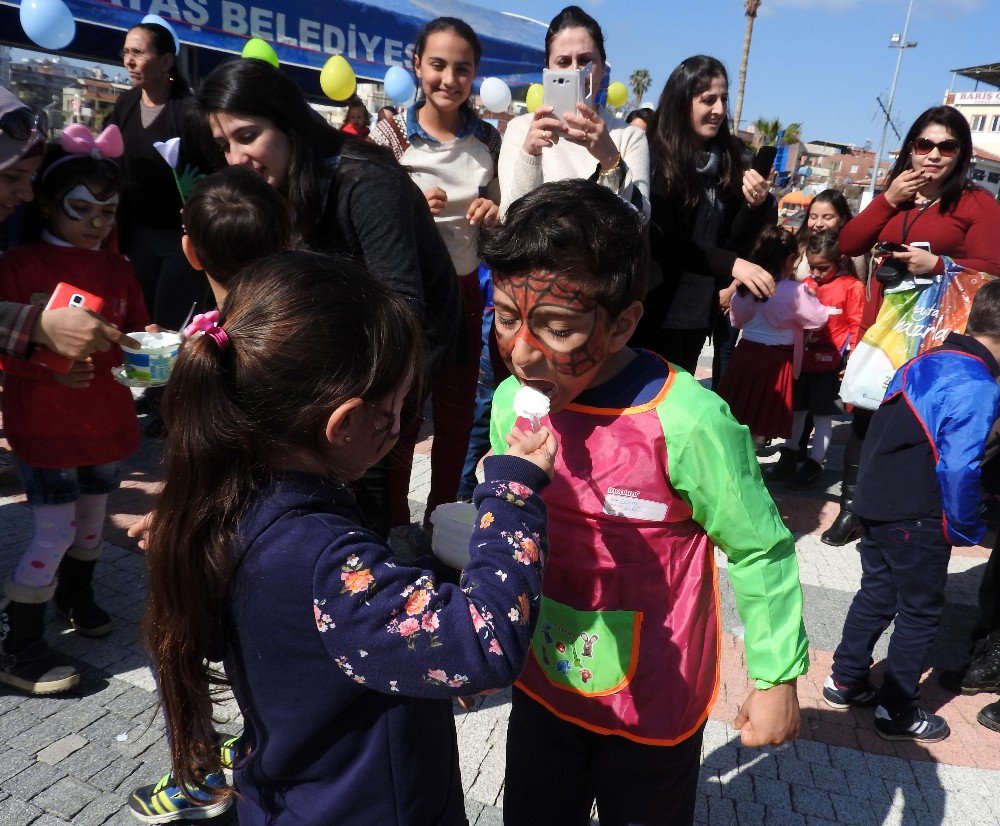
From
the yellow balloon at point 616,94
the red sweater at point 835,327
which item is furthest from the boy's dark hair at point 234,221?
the yellow balloon at point 616,94

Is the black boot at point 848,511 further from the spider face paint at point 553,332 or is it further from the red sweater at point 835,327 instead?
the spider face paint at point 553,332

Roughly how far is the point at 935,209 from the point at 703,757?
2694 millimetres

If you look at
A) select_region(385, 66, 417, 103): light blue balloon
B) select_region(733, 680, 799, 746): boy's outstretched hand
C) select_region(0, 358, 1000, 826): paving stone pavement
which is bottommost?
select_region(0, 358, 1000, 826): paving stone pavement

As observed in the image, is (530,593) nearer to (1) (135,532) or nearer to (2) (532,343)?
(2) (532,343)

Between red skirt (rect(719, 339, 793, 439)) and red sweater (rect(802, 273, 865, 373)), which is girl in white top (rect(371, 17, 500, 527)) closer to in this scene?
red skirt (rect(719, 339, 793, 439))

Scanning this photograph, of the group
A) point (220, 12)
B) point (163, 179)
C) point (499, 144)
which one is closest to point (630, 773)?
point (499, 144)

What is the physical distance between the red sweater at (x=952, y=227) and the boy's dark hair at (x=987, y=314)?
32.7 inches

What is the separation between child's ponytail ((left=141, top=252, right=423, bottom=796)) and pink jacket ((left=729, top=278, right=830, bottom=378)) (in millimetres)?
3872

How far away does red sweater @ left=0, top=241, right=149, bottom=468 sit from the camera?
250 centimetres

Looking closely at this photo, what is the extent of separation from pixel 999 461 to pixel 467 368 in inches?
86.8

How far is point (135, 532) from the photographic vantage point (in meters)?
1.52

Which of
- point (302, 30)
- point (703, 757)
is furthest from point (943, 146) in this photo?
point (302, 30)

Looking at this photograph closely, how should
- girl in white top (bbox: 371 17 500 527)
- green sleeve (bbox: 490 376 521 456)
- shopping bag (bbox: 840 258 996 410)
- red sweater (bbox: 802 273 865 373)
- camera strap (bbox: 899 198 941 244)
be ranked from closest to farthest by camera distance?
green sleeve (bbox: 490 376 521 456)
girl in white top (bbox: 371 17 500 527)
shopping bag (bbox: 840 258 996 410)
camera strap (bbox: 899 198 941 244)
red sweater (bbox: 802 273 865 373)

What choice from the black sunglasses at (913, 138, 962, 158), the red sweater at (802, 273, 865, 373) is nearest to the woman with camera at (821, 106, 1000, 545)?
the black sunglasses at (913, 138, 962, 158)
